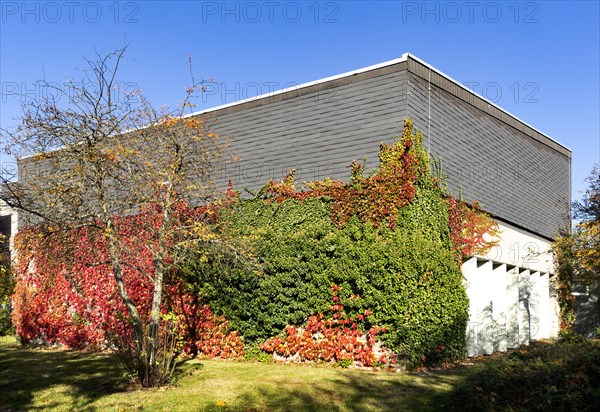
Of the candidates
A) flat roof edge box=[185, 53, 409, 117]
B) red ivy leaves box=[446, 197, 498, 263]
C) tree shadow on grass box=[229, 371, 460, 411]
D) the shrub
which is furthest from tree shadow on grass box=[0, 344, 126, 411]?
red ivy leaves box=[446, 197, 498, 263]

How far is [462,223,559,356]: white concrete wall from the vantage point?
14742 mm

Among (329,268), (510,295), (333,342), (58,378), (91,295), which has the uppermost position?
(329,268)

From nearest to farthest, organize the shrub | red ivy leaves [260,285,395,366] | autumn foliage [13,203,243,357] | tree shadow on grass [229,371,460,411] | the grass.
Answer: the shrub → the grass → tree shadow on grass [229,371,460,411] → red ivy leaves [260,285,395,366] → autumn foliage [13,203,243,357]

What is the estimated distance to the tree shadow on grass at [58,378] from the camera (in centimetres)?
930

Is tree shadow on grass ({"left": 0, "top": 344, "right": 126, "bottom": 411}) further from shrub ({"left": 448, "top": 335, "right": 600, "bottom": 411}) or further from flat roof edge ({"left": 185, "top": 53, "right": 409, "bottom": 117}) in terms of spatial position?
flat roof edge ({"left": 185, "top": 53, "right": 409, "bottom": 117})

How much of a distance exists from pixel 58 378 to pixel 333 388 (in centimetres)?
577

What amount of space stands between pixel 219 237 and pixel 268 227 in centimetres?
237

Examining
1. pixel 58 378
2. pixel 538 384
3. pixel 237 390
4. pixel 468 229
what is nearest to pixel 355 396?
pixel 237 390

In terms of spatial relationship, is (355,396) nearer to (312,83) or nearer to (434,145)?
(434,145)

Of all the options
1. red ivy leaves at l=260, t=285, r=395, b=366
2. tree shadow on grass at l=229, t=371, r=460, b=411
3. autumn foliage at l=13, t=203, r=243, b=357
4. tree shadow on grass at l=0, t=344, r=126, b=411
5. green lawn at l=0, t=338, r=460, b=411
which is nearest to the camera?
tree shadow on grass at l=229, t=371, r=460, b=411

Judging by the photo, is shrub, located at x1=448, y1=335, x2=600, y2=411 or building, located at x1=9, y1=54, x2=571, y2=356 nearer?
shrub, located at x1=448, y1=335, x2=600, y2=411

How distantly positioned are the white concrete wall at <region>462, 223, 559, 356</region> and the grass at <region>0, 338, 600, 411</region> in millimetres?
3123

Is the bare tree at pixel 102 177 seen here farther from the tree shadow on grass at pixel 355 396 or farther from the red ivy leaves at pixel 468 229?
the red ivy leaves at pixel 468 229

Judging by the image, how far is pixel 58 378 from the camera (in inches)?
444
